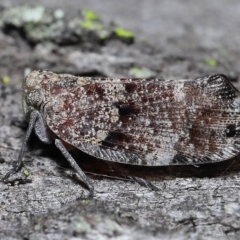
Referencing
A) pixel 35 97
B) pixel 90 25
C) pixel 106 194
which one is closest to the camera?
pixel 106 194

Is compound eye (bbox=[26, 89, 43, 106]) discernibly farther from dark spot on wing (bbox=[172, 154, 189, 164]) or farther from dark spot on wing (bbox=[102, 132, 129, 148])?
dark spot on wing (bbox=[172, 154, 189, 164])

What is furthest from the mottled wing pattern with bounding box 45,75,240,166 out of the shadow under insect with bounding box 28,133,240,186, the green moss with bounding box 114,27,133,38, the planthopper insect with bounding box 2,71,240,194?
the green moss with bounding box 114,27,133,38

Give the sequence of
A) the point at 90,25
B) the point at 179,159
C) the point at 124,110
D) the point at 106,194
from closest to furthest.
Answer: the point at 106,194 < the point at 179,159 < the point at 124,110 < the point at 90,25

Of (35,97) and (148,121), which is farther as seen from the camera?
(35,97)

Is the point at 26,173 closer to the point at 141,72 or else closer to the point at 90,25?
the point at 141,72

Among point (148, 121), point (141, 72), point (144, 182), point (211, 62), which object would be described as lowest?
point (144, 182)

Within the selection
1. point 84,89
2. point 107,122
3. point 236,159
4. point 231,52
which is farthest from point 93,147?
point 231,52

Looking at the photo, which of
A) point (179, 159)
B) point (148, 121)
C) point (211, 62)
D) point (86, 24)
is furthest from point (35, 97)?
point (211, 62)

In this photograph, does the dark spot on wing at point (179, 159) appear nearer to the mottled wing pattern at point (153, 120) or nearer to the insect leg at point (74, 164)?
the mottled wing pattern at point (153, 120)
